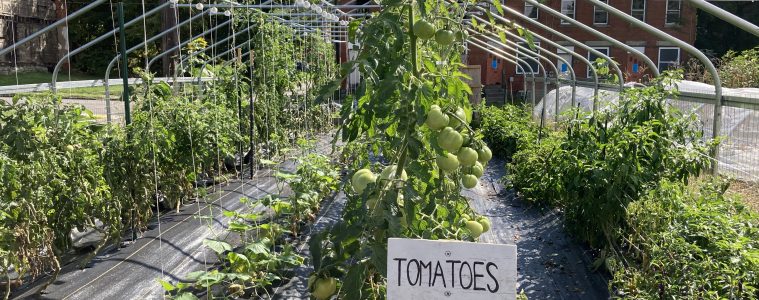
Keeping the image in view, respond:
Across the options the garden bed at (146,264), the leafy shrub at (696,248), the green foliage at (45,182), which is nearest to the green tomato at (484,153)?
the leafy shrub at (696,248)

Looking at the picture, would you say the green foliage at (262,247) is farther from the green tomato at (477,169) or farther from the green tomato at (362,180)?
the green tomato at (477,169)

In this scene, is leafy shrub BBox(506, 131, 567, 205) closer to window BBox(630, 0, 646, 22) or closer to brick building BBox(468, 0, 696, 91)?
brick building BBox(468, 0, 696, 91)

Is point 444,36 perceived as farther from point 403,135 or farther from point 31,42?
point 31,42

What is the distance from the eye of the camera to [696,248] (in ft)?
9.12

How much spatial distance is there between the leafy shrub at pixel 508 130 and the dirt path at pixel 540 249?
1572mm

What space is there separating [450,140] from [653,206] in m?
1.97

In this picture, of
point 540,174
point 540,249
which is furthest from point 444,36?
point 540,174

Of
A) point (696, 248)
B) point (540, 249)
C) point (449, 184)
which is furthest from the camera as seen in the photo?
point (540, 249)

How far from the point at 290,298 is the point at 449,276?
77.8 inches

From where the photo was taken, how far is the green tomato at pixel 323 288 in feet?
8.20

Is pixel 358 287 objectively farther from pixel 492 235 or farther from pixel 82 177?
pixel 492 235

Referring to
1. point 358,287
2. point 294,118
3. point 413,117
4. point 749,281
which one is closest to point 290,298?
point 358,287

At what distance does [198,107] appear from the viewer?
6062 mm

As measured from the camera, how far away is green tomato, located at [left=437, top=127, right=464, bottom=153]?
85.6 inches
